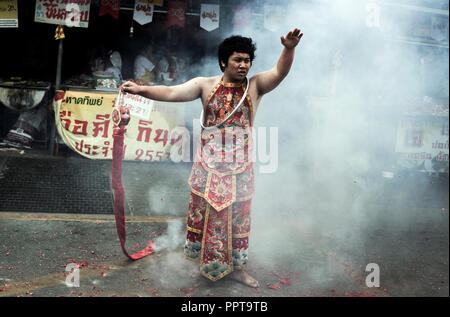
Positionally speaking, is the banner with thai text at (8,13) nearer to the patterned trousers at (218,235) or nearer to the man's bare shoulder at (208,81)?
the man's bare shoulder at (208,81)

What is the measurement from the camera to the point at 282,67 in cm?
303

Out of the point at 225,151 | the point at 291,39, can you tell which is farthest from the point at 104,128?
the point at 291,39

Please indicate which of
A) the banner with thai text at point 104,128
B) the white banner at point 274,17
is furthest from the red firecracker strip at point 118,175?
the white banner at point 274,17

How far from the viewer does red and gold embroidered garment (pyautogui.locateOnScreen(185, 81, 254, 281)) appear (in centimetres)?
311

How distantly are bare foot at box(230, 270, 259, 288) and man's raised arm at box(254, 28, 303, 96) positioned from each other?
1.44 metres

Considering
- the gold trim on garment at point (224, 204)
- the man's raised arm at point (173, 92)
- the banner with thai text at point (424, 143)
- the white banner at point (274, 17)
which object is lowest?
the gold trim on garment at point (224, 204)

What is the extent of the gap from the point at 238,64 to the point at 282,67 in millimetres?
316

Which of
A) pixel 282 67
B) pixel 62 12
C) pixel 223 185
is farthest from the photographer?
pixel 62 12

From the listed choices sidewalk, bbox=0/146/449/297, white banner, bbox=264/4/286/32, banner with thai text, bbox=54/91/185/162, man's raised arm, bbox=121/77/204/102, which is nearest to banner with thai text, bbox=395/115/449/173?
sidewalk, bbox=0/146/449/297

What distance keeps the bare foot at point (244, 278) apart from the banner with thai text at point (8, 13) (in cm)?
517

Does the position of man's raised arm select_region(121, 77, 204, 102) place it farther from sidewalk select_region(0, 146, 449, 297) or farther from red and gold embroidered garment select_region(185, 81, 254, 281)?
sidewalk select_region(0, 146, 449, 297)

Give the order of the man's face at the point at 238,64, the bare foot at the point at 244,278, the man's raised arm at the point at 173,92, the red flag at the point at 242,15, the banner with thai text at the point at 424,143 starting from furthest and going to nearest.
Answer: the banner with thai text at the point at 424,143 → the red flag at the point at 242,15 → the bare foot at the point at 244,278 → the man's raised arm at the point at 173,92 → the man's face at the point at 238,64

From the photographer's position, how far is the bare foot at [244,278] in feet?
10.9

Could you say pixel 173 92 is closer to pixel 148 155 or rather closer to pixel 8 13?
pixel 148 155
